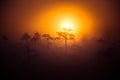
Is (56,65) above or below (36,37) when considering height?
below

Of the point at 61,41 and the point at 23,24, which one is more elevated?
the point at 23,24

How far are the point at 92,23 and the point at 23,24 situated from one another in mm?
773

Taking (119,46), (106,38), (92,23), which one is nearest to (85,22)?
(92,23)

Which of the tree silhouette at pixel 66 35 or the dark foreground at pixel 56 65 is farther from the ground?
the tree silhouette at pixel 66 35

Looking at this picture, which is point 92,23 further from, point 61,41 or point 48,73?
point 48,73

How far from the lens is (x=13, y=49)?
2.27 m

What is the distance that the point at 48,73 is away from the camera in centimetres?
225

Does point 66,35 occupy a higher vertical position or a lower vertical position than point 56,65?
higher

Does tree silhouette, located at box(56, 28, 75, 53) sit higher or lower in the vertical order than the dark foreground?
higher

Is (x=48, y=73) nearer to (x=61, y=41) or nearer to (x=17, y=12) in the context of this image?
(x=61, y=41)

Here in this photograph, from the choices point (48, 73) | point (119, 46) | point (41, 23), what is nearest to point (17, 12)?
point (41, 23)

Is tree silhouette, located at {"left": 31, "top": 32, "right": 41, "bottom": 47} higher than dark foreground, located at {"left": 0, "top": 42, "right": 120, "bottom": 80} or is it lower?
higher

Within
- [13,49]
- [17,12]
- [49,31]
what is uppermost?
[17,12]

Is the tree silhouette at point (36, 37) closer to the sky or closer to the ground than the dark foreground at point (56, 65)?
closer to the sky
